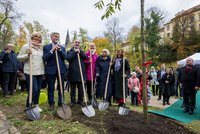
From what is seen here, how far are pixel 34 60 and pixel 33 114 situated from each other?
1.34 metres

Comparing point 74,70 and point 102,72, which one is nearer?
point 74,70

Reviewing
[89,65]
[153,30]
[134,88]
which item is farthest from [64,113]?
[153,30]

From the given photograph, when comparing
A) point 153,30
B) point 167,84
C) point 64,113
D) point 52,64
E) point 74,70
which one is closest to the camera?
point 64,113

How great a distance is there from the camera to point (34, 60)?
5676mm

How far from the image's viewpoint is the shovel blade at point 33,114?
4.95m

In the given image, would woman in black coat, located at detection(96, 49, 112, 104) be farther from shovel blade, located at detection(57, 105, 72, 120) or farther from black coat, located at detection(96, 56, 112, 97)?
shovel blade, located at detection(57, 105, 72, 120)

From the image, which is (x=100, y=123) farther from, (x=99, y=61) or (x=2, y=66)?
(x=2, y=66)

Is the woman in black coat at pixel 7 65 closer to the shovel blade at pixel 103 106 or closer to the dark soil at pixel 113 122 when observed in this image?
the dark soil at pixel 113 122

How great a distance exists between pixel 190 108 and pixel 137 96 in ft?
9.82

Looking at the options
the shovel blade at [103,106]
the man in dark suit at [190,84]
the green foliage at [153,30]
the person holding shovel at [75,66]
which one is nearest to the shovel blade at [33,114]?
the person holding shovel at [75,66]

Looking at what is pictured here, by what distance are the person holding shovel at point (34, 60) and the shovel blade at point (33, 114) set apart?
0.45 meters

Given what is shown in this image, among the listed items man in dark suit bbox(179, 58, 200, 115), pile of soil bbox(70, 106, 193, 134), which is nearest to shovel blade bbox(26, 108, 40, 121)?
pile of soil bbox(70, 106, 193, 134)

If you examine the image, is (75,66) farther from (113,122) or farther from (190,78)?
(190,78)

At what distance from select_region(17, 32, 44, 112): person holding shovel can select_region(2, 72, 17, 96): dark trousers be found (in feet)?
9.88
